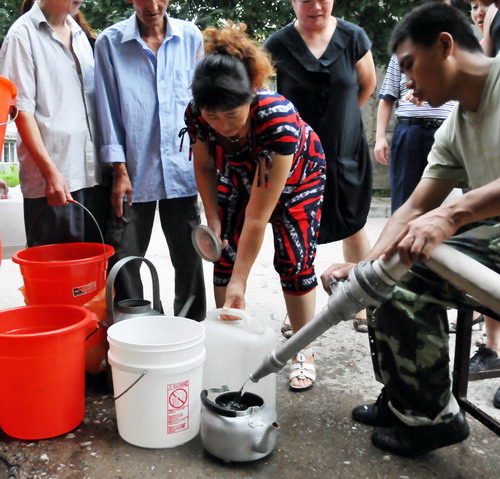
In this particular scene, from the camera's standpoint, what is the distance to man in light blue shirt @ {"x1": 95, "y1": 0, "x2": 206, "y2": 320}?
2617 mm

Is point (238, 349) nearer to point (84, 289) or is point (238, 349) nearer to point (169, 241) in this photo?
point (84, 289)

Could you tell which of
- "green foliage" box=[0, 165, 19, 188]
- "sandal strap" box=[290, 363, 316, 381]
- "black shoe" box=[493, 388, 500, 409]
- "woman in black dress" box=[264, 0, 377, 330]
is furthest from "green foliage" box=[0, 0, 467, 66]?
"black shoe" box=[493, 388, 500, 409]

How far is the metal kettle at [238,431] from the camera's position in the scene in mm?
1894

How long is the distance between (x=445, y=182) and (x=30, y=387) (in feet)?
5.46

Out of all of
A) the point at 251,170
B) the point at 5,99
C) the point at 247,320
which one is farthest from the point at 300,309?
the point at 5,99

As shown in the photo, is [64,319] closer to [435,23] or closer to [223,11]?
[435,23]

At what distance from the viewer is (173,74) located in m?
2.71

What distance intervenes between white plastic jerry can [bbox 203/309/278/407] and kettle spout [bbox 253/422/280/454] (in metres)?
0.22

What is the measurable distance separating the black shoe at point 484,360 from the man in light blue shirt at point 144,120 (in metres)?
1.47

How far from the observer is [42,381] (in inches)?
79.2

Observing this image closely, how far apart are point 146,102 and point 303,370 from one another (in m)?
1.42

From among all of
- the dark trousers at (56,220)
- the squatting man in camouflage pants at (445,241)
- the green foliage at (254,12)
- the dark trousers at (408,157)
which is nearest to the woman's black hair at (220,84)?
the squatting man in camouflage pants at (445,241)

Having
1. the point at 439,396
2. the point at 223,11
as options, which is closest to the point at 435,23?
the point at 439,396

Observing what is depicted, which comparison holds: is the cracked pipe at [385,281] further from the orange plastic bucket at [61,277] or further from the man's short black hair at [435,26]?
the orange plastic bucket at [61,277]
